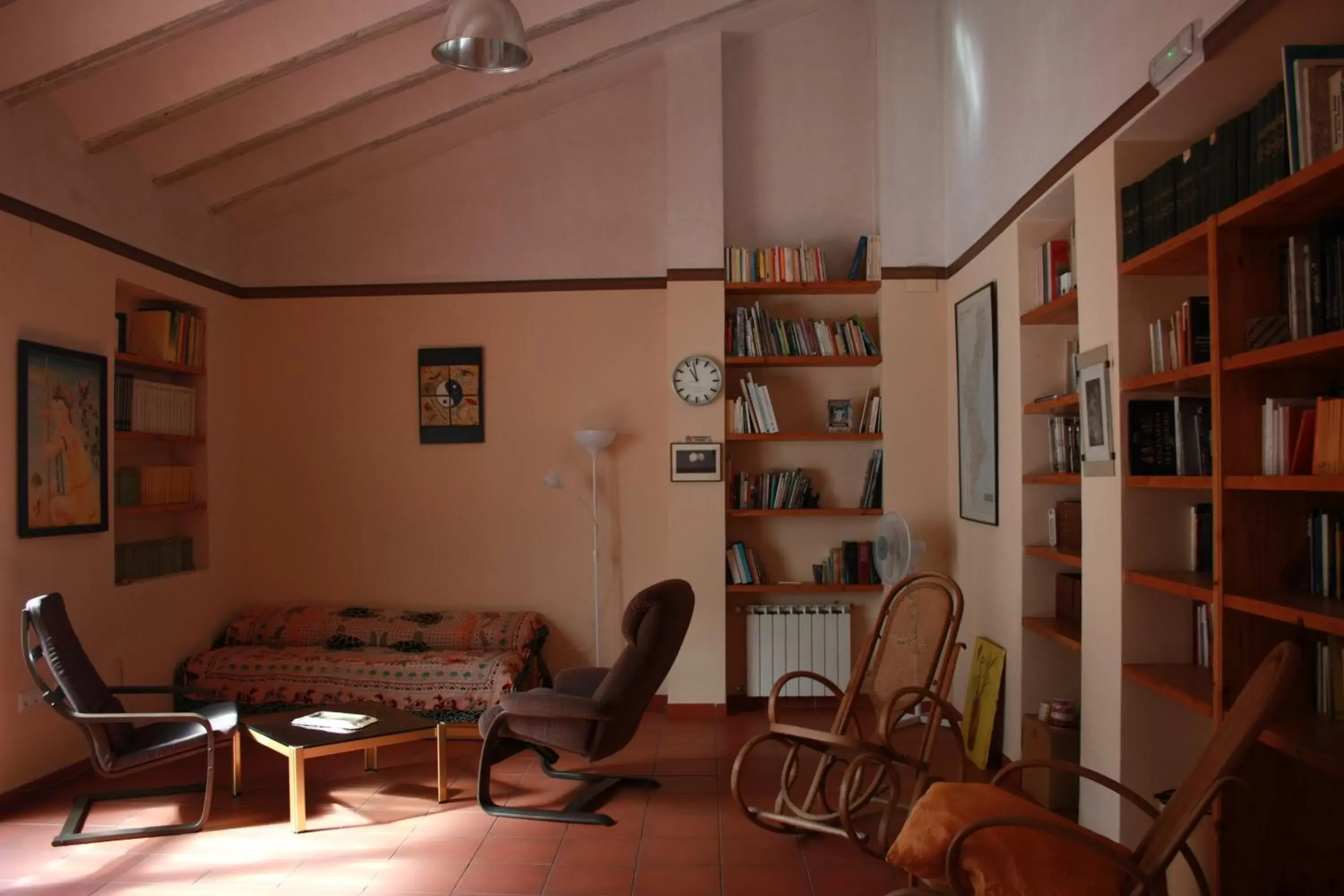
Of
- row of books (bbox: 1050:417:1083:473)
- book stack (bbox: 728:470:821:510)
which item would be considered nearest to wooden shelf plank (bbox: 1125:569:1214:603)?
row of books (bbox: 1050:417:1083:473)

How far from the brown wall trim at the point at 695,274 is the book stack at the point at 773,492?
1169mm

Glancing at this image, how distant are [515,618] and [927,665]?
8.97 feet

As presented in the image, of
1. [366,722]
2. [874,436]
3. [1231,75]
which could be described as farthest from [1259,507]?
[366,722]

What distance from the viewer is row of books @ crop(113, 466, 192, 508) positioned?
4.97 meters

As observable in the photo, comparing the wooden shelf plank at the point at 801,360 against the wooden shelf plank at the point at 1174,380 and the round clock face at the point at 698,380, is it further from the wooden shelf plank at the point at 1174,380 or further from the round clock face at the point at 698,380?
the wooden shelf plank at the point at 1174,380

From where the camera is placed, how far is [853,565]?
568cm

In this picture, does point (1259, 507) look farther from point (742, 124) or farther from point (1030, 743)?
point (742, 124)

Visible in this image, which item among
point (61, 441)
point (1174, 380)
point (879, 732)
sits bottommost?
point (879, 732)

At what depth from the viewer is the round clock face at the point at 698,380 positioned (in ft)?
18.4

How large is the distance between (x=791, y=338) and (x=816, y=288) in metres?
0.33

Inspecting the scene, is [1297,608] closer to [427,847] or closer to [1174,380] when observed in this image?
[1174,380]

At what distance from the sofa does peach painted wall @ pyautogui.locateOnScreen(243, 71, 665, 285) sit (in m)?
2.10

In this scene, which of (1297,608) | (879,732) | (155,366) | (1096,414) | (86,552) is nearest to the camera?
(1297,608)

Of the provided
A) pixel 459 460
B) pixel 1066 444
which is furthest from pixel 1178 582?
pixel 459 460
